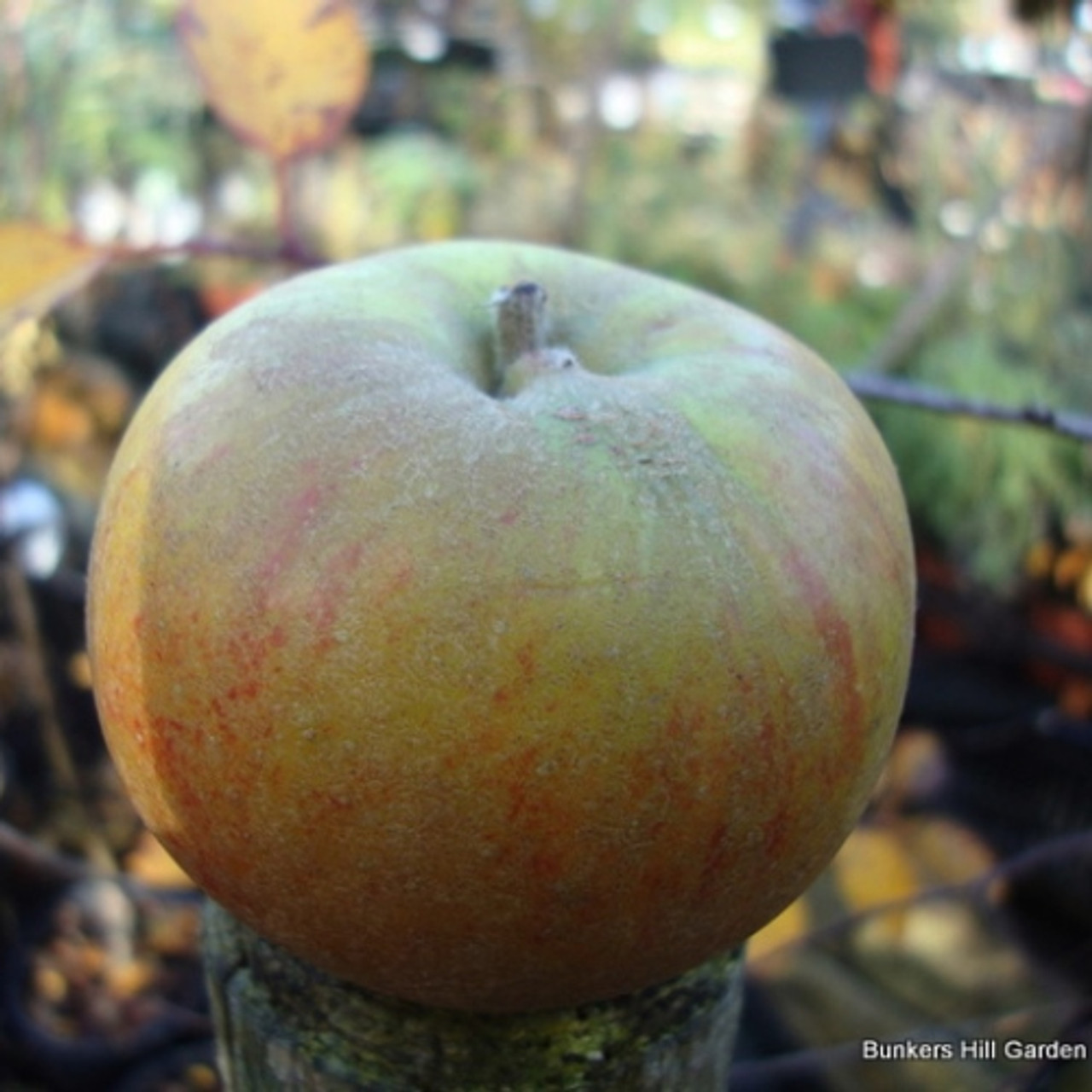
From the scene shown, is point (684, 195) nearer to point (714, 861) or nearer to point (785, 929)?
point (785, 929)

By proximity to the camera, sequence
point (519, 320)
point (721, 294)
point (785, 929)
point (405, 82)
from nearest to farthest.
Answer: point (519, 320)
point (785, 929)
point (721, 294)
point (405, 82)

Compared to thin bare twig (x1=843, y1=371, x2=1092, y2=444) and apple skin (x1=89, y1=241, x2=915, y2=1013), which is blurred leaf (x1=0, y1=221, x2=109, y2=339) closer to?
apple skin (x1=89, y1=241, x2=915, y2=1013)

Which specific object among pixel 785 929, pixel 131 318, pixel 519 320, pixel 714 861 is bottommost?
pixel 785 929

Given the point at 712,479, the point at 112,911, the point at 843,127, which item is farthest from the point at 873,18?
the point at 712,479

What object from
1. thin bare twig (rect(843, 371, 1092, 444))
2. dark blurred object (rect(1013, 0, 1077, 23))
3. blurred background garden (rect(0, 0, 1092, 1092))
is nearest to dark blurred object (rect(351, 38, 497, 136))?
blurred background garden (rect(0, 0, 1092, 1092))

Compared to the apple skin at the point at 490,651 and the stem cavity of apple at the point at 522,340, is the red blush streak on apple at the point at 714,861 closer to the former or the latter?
the apple skin at the point at 490,651

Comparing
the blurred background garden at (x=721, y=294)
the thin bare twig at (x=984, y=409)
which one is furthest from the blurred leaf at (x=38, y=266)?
the thin bare twig at (x=984, y=409)

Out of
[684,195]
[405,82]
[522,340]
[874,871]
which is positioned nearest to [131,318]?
[684,195]

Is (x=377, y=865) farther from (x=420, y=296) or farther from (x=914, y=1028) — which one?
(x=914, y=1028)
